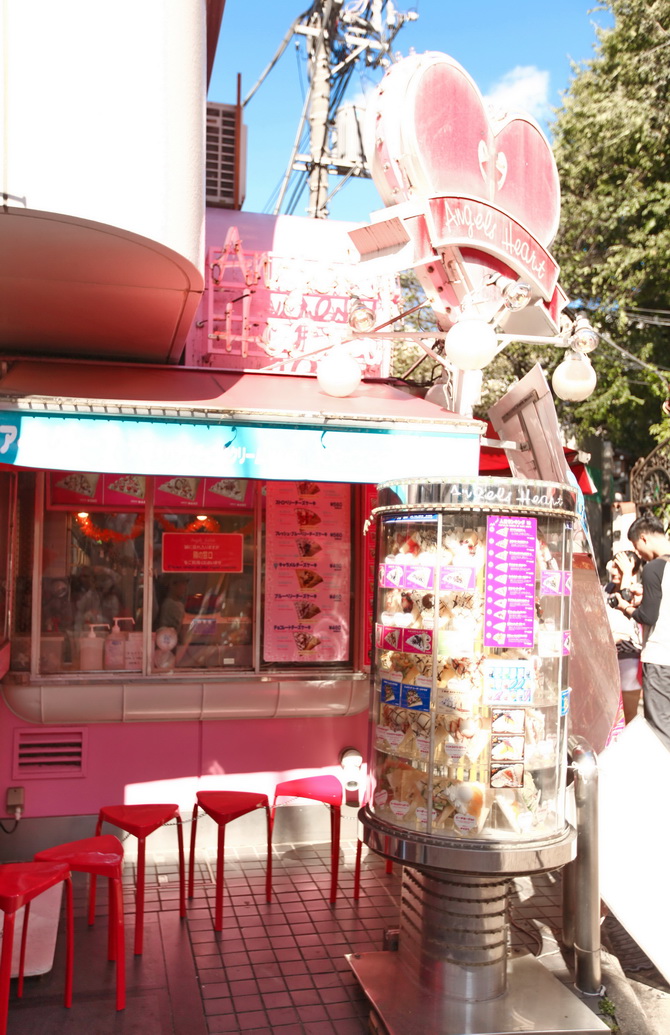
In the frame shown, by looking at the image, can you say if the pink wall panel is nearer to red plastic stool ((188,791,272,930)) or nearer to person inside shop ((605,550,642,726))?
red plastic stool ((188,791,272,930))

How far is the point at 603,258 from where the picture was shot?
1683 cm

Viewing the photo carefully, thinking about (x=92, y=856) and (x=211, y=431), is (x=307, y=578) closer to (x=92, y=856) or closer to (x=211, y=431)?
(x=211, y=431)

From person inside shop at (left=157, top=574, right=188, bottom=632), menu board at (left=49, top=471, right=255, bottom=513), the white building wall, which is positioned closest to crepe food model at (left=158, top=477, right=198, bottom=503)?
menu board at (left=49, top=471, right=255, bottom=513)

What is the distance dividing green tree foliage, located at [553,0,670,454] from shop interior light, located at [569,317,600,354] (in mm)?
7588

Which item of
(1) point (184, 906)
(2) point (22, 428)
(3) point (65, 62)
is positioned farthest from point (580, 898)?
(3) point (65, 62)

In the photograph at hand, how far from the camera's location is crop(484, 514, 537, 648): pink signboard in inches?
155

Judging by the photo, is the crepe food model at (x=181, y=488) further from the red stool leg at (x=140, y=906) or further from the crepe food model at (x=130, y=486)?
the red stool leg at (x=140, y=906)

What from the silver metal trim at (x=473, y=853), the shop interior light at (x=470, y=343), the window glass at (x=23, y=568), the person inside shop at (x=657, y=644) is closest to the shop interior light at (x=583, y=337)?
the shop interior light at (x=470, y=343)

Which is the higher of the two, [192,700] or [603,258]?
[603,258]

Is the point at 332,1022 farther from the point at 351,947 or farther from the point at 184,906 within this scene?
the point at 184,906

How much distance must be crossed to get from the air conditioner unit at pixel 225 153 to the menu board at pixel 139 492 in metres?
3.17

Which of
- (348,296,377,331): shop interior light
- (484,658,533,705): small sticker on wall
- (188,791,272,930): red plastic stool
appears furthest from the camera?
(348,296,377,331): shop interior light

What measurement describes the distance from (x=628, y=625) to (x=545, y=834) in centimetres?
449

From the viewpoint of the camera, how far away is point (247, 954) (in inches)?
189
